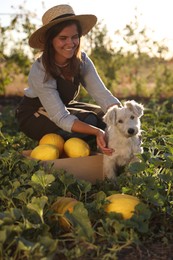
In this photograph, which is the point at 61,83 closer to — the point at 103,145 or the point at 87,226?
the point at 103,145

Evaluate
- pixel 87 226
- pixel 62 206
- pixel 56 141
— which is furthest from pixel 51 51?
pixel 87 226

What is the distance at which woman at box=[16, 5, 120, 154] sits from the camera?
14.2ft

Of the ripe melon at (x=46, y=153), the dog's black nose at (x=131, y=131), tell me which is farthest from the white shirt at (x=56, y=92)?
the dog's black nose at (x=131, y=131)

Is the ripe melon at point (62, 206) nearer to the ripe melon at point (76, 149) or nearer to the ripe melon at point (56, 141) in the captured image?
the ripe melon at point (76, 149)

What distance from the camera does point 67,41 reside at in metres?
4.32

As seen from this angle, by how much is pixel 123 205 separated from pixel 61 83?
2052 mm

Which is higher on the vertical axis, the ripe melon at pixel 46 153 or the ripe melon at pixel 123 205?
the ripe melon at pixel 46 153

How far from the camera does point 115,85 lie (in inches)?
393

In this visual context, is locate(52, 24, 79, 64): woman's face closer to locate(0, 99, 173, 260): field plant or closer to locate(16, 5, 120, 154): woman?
locate(16, 5, 120, 154): woman

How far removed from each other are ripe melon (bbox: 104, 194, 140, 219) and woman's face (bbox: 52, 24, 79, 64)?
5.95 feet

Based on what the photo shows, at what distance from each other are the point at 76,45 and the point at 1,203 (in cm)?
177

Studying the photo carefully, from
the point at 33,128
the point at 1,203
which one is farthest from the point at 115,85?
the point at 1,203

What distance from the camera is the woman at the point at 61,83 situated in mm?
4316

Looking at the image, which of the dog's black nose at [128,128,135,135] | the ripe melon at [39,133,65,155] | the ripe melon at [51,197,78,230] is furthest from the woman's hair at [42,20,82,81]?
the ripe melon at [51,197,78,230]
